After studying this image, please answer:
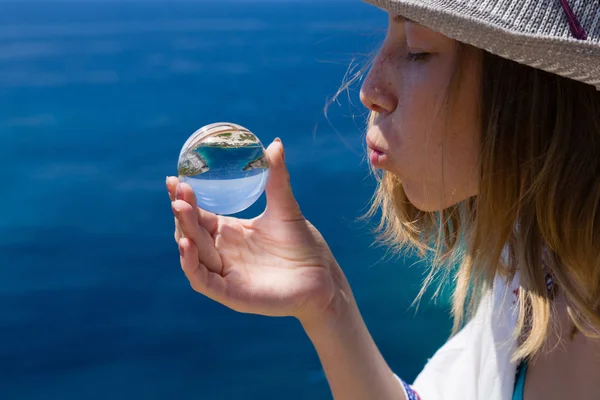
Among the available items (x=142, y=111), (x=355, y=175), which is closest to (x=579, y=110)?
(x=355, y=175)

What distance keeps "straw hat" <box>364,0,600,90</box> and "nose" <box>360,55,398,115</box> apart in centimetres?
14

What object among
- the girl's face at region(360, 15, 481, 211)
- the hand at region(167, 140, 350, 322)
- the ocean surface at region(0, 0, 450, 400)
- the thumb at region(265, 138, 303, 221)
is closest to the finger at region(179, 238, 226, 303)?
the hand at region(167, 140, 350, 322)

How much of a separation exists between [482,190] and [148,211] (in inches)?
88.1

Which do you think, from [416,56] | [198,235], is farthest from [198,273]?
[416,56]

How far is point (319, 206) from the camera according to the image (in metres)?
2.87

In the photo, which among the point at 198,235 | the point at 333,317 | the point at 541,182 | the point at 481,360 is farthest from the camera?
the point at 481,360

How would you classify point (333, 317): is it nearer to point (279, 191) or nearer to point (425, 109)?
point (279, 191)

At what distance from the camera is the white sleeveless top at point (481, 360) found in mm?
1039

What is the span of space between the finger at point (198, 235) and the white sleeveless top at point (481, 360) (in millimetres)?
Result: 463

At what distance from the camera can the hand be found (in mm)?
844

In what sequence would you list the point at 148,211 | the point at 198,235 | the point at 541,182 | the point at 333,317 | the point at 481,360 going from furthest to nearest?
the point at 148,211
the point at 481,360
the point at 333,317
the point at 198,235
the point at 541,182

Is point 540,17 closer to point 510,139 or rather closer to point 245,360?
point 510,139

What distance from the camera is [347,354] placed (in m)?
0.97

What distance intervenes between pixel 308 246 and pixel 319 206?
1957mm
